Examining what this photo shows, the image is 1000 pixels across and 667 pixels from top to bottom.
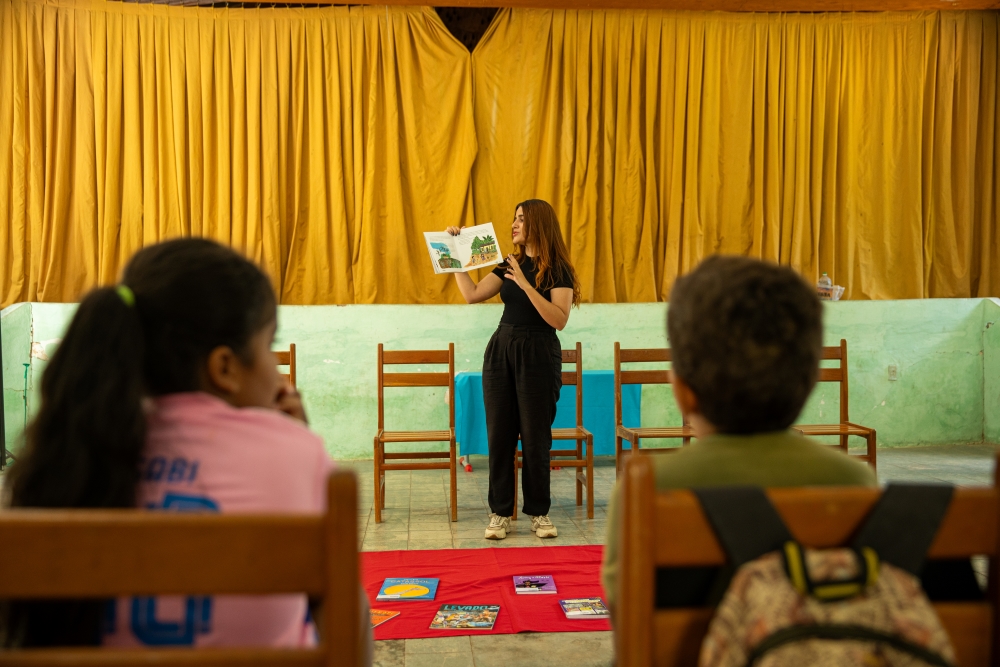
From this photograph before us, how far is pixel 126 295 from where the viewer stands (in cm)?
97

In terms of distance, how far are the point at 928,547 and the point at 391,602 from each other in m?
2.29

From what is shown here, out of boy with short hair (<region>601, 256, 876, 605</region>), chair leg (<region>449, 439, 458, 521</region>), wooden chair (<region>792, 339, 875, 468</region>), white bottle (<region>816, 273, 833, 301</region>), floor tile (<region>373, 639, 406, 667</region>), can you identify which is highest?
white bottle (<region>816, 273, 833, 301</region>)

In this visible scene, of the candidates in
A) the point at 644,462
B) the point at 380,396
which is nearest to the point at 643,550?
the point at 644,462

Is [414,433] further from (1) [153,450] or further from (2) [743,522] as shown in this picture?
(2) [743,522]

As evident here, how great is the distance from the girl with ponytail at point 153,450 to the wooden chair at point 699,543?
0.40 metres

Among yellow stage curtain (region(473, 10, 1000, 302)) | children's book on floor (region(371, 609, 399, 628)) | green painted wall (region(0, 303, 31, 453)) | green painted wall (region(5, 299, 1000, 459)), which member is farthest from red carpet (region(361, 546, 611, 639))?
green painted wall (region(0, 303, 31, 453))

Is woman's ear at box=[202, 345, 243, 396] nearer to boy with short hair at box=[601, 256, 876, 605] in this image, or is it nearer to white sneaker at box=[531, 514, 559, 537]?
boy with short hair at box=[601, 256, 876, 605]

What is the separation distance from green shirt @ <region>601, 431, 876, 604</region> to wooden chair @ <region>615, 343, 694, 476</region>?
2.74 metres

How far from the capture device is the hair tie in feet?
3.17

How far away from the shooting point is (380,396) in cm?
434

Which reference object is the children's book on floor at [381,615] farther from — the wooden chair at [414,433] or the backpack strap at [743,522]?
the backpack strap at [743,522]

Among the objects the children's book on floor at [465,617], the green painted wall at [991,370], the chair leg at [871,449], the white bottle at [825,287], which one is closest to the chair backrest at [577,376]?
the chair leg at [871,449]

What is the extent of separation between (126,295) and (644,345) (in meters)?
5.20

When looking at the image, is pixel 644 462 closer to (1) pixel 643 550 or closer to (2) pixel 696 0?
(1) pixel 643 550
